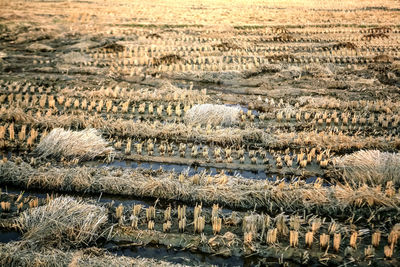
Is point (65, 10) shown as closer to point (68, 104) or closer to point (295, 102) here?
point (68, 104)

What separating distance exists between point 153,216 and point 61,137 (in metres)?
2.91

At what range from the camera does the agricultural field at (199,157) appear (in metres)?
4.43

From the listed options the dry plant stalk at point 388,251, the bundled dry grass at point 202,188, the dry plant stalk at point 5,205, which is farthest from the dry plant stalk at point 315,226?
the dry plant stalk at point 5,205

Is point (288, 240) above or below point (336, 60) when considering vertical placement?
below

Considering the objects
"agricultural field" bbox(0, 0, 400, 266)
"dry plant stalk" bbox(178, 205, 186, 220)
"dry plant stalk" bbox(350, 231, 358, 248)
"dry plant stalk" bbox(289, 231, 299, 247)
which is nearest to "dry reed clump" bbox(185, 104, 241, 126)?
"agricultural field" bbox(0, 0, 400, 266)

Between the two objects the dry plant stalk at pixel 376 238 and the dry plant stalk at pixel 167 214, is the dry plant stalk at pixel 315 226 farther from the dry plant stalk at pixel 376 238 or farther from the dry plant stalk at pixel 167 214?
the dry plant stalk at pixel 167 214

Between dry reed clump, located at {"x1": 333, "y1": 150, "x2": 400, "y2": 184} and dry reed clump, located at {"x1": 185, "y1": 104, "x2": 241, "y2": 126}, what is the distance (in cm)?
285

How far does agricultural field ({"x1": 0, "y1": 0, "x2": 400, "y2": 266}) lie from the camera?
443 cm

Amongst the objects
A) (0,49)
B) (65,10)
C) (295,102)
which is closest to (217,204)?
(295,102)

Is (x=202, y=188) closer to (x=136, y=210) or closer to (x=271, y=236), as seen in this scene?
(x=136, y=210)

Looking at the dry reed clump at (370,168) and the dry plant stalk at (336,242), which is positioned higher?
the dry reed clump at (370,168)

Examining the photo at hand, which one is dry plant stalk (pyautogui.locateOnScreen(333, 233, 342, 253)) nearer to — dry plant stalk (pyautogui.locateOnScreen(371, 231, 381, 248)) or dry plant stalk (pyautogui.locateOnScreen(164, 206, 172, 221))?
dry plant stalk (pyautogui.locateOnScreen(371, 231, 381, 248))

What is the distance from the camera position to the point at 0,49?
631 inches

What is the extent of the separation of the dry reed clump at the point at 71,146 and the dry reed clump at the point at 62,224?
70.2 inches
